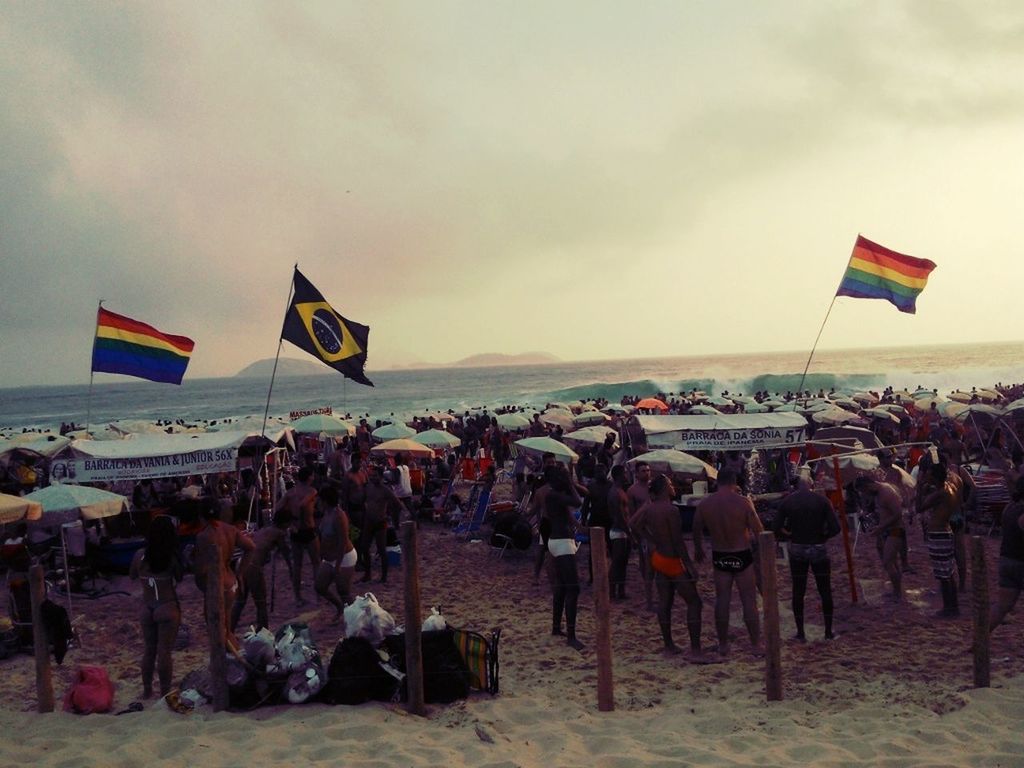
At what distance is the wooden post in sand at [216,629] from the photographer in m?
5.39

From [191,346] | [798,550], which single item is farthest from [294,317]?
[798,550]

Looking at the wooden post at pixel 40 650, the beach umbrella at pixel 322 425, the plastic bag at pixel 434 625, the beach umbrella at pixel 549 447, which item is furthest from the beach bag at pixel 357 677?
the beach umbrella at pixel 322 425

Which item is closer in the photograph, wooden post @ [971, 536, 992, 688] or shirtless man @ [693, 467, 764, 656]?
wooden post @ [971, 536, 992, 688]

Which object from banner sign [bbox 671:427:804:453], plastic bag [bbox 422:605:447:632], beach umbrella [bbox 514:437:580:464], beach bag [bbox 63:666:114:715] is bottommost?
beach bag [bbox 63:666:114:715]

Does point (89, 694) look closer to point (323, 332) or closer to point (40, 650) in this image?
point (40, 650)

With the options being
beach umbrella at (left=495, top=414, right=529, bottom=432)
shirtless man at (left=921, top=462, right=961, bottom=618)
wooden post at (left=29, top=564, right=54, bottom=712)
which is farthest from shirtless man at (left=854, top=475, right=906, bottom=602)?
beach umbrella at (left=495, top=414, right=529, bottom=432)

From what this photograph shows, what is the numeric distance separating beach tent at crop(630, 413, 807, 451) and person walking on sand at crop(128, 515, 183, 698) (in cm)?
808

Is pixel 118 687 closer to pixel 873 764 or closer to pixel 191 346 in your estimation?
pixel 873 764

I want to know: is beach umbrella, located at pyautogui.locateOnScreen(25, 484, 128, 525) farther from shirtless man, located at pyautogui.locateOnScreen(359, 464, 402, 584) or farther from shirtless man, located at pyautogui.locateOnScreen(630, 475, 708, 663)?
shirtless man, located at pyautogui.locateOnScreen(630, 475, 708, 663)

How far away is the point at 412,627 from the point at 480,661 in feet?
2.74

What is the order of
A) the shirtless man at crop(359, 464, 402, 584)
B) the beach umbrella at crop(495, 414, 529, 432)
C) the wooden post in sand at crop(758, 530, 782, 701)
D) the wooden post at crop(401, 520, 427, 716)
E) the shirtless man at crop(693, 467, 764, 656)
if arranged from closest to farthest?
1. the wooden post in sand at crop(758, 530, 782, 701)
2. the wooden post at crop(401, 520, 427, 716)
3. the shirtless man at crop(693, 467, 764, 656)
4. the shirtless man at crop(359, 464, 402, 584)
5. the beach umbrella at crop(495, 414, 529, 432)

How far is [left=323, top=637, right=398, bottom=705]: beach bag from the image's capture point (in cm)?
554

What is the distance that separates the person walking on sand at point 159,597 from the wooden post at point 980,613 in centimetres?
591

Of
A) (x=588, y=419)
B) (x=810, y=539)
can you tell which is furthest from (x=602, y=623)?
(x=588, y=419)
